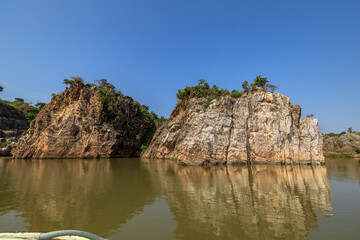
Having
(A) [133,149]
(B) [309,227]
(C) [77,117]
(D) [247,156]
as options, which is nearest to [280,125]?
(D) [247,156]

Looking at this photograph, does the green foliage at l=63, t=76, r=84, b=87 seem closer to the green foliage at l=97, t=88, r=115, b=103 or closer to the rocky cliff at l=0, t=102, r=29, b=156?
the green foliage at l=97, t=88, r=115, b=103

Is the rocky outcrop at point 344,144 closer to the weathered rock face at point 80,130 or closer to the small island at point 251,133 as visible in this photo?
the small island at point 251,133

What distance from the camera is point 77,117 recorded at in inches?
1828

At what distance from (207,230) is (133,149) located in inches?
1972

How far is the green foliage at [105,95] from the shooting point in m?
49.2

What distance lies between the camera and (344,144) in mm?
59969

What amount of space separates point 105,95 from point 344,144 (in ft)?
246

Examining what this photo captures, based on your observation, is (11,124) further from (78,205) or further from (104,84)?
(78,205)

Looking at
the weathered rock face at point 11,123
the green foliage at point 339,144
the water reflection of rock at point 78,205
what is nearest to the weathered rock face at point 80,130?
the weathered rock face at point 11,123

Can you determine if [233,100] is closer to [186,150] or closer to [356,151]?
[186,150]

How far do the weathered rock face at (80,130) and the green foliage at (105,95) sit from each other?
102 cm

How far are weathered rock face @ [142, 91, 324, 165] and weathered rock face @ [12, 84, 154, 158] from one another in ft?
79.9

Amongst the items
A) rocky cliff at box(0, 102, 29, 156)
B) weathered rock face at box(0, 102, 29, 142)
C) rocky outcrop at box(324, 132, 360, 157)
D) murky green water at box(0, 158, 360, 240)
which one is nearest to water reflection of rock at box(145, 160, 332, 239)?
murky green water at box(0, 158, 360, 240)

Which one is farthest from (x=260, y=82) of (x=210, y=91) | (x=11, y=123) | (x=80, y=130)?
(x=11, y=123)
